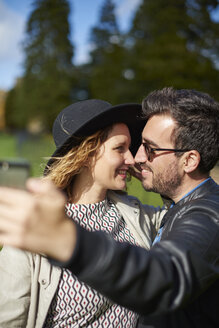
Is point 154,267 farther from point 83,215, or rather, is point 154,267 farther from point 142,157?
point 142,157

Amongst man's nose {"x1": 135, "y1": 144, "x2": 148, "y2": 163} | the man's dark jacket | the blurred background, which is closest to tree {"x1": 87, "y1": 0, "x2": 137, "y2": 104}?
the blurred background

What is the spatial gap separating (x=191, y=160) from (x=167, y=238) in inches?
39.0

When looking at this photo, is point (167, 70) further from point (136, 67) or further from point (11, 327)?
point (11, 327)

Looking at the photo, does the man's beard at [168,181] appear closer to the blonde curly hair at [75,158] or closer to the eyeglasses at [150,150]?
the eyeglasses at [150,150]

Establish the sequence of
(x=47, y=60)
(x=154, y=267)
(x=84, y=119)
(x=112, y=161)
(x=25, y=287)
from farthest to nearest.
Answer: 1. (x=47, y=60)
2. (x=112, y=161)
3. (x=84, y=119)
4. (x=25, y=287)
5. (x=154, y=267)

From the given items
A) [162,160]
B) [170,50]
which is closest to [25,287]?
[162,160]

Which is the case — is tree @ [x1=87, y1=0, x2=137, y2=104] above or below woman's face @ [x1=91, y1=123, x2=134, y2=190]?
below

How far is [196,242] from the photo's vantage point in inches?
49.8

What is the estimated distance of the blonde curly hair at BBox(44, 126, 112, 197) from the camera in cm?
228

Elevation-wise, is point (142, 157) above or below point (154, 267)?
below

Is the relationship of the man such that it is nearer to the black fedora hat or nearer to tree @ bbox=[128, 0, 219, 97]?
the black fedora hat

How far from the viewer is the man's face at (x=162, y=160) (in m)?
2.18

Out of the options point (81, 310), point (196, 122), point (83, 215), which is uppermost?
point (196, 122)

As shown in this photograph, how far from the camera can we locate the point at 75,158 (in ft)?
7.63
